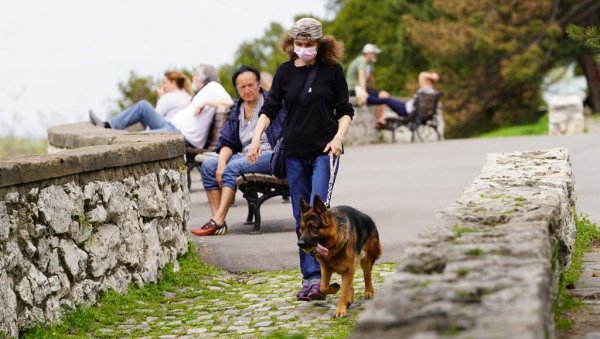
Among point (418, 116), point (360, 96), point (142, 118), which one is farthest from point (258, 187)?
point (418, 116)

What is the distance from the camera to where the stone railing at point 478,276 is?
3.99 m

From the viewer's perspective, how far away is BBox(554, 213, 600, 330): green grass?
6.30 m

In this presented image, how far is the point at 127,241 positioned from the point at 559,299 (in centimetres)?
404

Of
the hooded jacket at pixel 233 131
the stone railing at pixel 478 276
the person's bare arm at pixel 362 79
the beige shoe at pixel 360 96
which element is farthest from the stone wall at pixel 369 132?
the stone railing at pixel 478 276

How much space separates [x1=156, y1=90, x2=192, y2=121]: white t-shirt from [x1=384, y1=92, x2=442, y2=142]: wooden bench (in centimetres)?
1045

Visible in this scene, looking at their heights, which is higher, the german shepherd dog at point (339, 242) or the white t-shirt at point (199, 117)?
the white t-shirt at point (199, 117)

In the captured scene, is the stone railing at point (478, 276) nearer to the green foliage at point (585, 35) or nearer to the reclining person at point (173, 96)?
the green foliage at point (585, 35)

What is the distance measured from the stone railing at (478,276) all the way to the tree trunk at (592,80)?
35.7m

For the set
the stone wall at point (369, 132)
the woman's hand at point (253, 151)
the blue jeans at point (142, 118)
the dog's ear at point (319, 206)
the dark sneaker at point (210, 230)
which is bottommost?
the stone wall at point (369, 132)

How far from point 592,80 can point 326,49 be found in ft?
113

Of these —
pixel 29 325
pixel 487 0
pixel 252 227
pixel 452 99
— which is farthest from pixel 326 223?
pixel 452 99

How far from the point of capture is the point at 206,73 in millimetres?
16469

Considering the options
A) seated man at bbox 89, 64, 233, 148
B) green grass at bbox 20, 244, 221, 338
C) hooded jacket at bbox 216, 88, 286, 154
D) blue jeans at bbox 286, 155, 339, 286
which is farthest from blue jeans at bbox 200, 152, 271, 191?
blue jeans at bbox 286, 155, 339, 286

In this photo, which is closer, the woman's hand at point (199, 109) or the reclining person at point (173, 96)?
the woman's hand at point (199, 109)
